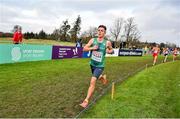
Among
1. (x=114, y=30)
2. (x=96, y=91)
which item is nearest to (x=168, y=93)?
(x=96, y=91)

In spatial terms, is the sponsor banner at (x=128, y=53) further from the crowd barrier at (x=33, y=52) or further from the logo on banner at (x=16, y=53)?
the logo on banner at (x=16, y=53)

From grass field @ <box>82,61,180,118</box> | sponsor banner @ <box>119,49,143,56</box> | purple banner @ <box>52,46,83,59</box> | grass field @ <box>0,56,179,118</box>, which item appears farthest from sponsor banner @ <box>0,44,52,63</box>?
sponsor banner @ <box>119,49,143,56</box>

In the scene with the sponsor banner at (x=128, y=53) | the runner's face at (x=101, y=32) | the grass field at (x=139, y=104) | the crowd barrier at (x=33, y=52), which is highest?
the runner's face at (x=101, y=32)

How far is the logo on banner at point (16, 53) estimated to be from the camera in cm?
1847

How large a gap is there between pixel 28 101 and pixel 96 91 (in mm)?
2938

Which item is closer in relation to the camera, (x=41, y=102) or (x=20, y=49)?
(x=41, y=102)

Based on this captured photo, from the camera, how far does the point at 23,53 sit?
65.2 ft

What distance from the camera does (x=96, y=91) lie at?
10086 millimetres

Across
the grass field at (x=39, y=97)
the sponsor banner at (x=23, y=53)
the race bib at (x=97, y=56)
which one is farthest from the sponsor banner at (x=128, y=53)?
the race bib at (x=97, y=56)

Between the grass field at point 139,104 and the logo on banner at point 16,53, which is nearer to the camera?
the grass field at point 139,104

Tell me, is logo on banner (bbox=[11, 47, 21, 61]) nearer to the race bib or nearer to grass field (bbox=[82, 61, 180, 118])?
grass field (bbox=[82, 61, 180, 118])

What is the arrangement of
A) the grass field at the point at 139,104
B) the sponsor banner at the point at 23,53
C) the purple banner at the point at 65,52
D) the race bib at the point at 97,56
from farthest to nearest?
the purple banner at the point at 65,52 → the sponsor banner at the point at 23,53 → the race bib at the point at 97,56 → the grass field at the point at 139,104

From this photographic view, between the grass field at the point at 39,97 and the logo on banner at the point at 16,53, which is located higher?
the logo on banner at the point at 16,53

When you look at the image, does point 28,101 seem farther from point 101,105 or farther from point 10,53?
point 10,53
